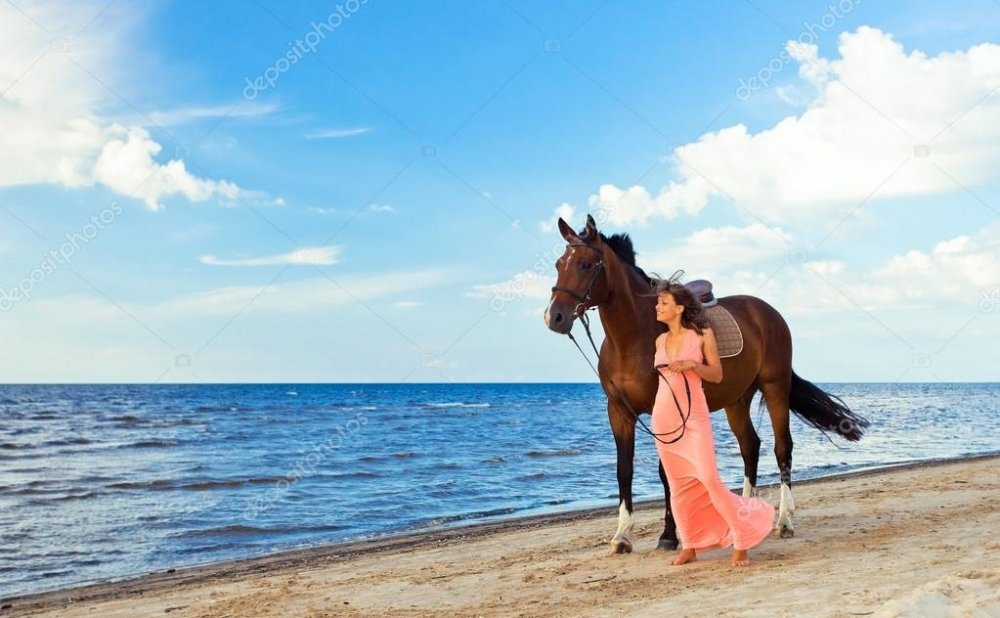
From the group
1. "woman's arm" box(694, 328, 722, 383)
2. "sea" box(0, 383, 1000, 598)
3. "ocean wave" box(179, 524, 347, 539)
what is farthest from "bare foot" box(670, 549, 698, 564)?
"ocean wave" box(179, 524, 347, 539)

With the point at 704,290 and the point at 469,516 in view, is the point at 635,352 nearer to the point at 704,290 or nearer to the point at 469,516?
the point at 704,290

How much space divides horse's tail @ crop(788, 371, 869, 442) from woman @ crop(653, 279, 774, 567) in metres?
2.63

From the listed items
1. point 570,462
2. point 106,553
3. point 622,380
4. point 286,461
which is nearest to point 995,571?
point 622,380

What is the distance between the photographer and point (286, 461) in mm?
22594

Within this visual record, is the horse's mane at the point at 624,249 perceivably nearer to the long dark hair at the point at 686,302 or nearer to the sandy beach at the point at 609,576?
the long dark hair at the point at 686,302

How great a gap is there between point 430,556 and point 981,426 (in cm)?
3360

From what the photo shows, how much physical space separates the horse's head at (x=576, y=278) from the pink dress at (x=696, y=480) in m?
0.67

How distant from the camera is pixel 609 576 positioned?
235 inches

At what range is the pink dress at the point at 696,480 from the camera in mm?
5824

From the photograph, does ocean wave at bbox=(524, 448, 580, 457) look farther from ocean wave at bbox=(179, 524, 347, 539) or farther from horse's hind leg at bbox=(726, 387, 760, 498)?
horse's hind leg at bbox=(726, 387, 760, 498)

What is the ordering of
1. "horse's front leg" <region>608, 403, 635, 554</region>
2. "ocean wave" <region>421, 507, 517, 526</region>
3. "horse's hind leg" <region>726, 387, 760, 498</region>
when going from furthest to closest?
"ocean wave" <region>421, 507, 517, 526</region>, "horse's hind leg" <region>726, 387, 760, 498</region>, "horse's front leg" <region>608, 403, 635, 554</region>

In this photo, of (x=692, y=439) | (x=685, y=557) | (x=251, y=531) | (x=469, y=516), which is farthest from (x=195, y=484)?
(x=692, y=439)

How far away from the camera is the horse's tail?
8.27m

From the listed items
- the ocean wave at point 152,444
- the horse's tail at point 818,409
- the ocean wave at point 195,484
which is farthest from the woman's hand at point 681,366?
the ocean wave at point 152,444
